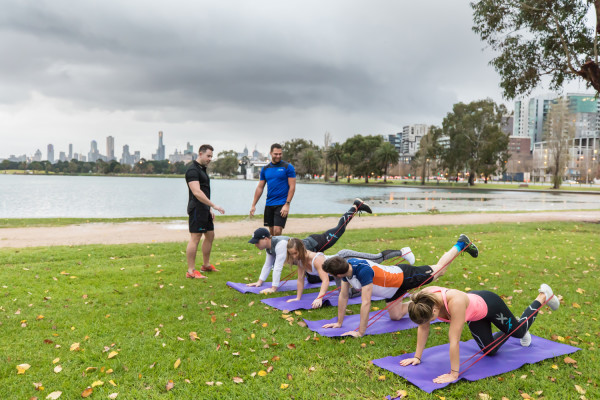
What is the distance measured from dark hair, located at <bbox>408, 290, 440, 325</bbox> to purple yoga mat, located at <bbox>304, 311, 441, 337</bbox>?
151 centimetres

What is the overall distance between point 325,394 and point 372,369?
71 cm

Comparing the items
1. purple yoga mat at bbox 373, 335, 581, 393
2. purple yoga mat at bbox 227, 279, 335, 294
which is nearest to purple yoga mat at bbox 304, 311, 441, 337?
purple yoga mat at bbox 373, 335, 581, 393

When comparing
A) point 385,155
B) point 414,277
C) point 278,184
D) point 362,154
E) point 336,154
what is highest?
point 336,154

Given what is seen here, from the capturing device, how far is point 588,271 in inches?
338

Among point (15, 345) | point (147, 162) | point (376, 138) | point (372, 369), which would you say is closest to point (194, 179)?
point (15, 345)

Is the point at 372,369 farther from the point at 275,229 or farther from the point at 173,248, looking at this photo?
the point at 173,248

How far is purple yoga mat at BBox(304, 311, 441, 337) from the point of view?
5.09m

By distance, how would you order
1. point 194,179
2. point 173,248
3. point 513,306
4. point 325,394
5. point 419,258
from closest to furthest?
1. point 325,394
2. point 513,306
3. point 194,179
4. point 419,258
5. point 173,248

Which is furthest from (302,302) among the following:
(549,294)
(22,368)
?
(22,368)

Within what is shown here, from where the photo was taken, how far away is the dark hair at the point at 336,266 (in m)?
4.73

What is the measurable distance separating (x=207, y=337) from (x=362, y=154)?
95.7 meters

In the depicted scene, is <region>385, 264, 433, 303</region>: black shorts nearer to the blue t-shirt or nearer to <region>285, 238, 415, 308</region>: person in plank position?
<region>285, 238, 415, 308</region>: person in plank position

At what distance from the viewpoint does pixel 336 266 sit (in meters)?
4.75

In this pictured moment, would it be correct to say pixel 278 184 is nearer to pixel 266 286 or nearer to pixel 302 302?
pixel 266 286
